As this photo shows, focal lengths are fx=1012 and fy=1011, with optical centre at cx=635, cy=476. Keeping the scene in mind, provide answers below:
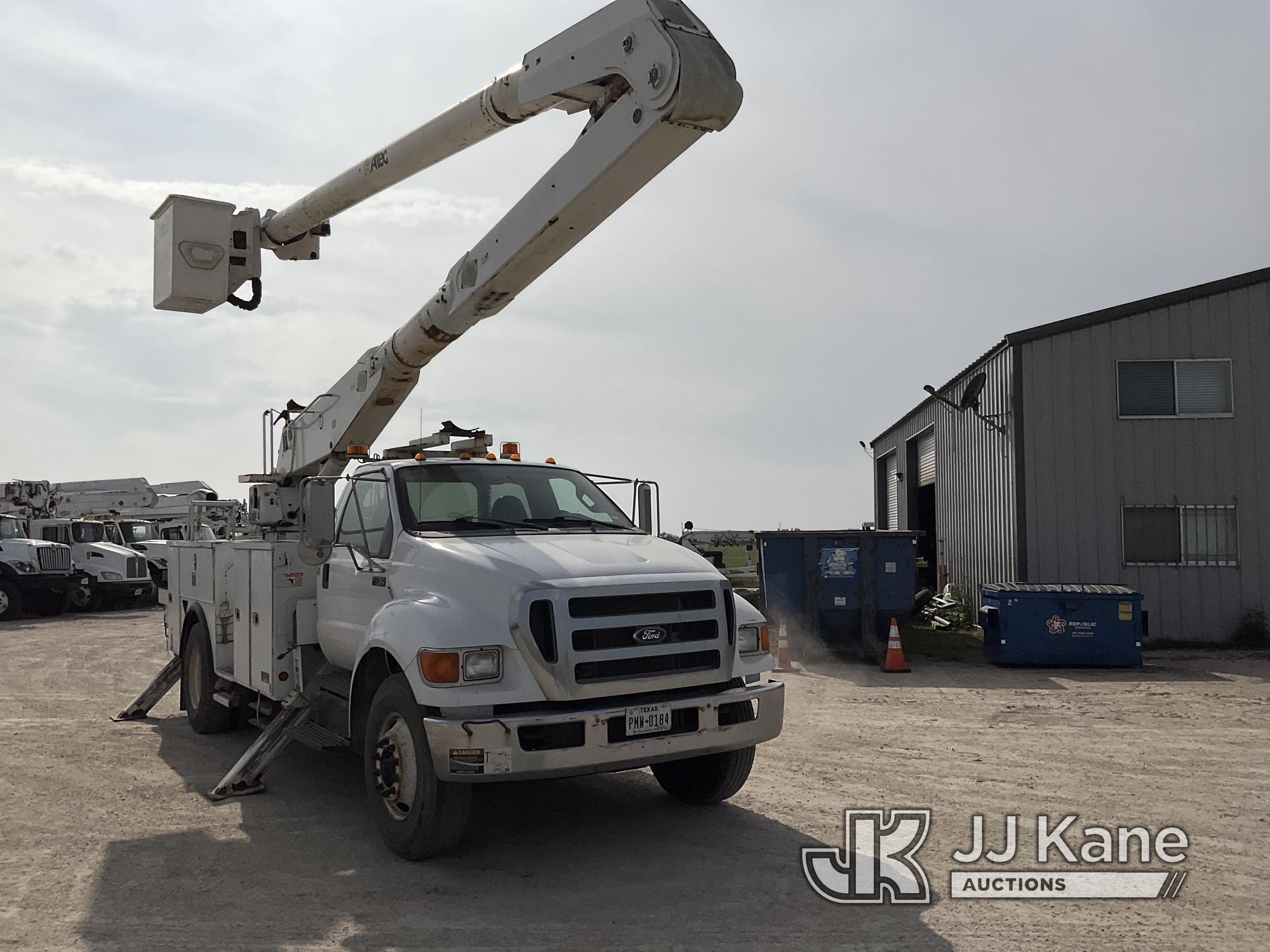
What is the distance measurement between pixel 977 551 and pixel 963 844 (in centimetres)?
1323

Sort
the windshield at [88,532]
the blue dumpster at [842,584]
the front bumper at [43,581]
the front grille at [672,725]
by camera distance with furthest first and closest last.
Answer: the windshield at [88,532]
the front bumper at [43,581]
the blue dumpster at [842,584]
the front grille at [672,725]

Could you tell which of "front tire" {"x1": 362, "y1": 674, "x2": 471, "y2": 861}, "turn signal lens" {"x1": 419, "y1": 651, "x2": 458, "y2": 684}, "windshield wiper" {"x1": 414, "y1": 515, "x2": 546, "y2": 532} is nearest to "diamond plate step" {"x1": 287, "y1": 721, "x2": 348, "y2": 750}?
"front tire" {"x1": 362, "y1": 674, "x2": 471, "y2": 861}

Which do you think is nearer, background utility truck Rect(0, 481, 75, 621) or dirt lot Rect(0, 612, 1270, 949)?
dirt lot Rect(0, 612, 1270, 949)

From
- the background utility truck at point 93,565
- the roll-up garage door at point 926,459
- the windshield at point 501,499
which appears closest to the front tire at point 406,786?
the windshield at point 501,499

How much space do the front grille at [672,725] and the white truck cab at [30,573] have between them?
20.6 metres

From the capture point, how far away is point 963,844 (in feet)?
18.7

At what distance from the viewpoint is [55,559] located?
22188mm

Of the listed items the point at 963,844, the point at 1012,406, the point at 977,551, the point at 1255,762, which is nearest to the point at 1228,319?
the point at 1012,406

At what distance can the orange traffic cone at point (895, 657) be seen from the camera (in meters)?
12.9

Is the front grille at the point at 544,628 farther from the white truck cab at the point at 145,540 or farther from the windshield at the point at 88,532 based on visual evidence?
the windshield at the point at 88,532

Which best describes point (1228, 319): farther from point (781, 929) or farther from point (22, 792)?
point (22, 792)

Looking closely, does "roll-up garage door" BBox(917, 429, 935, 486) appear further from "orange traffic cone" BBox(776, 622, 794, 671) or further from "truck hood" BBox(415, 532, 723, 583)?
"truck hood" BBox(415, 532, 723, 583)

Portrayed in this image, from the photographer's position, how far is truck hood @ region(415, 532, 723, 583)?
5434 mm

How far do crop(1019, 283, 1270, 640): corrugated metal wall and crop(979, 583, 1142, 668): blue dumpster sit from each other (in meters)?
2.40
